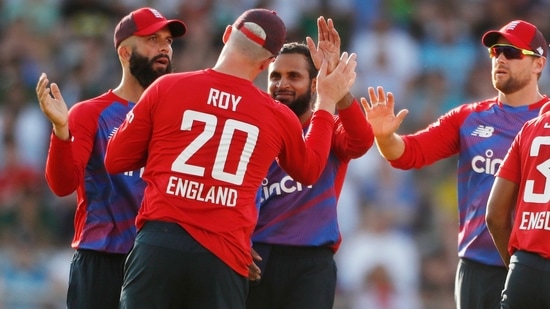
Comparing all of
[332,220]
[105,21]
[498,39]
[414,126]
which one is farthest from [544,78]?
[332,220]

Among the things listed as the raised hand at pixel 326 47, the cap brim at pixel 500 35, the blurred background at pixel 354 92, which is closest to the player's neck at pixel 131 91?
the raised hand at pixel 326 47

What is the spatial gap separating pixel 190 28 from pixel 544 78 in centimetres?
459

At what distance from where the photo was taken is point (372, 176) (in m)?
14.1

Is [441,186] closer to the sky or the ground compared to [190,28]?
closer to the ground

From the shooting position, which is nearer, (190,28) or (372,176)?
(372,176)

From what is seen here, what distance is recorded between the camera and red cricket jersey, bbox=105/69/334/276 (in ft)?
22.0

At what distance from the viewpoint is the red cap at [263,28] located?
6.92m

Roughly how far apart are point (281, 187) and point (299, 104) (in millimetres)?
581

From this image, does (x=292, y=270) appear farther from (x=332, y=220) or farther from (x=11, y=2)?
(x=11, y=2)

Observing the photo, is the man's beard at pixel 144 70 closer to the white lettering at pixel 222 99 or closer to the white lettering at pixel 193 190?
the white lettering at pixel 222 99

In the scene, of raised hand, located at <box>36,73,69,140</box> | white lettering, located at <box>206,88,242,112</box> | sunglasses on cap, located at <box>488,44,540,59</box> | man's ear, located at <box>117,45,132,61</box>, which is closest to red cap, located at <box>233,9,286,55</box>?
white lettering, located at <box>206,88,242,112</box>

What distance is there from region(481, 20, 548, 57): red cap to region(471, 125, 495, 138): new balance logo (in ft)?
1.96

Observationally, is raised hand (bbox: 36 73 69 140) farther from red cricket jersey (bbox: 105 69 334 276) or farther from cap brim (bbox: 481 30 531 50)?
cap brim (bbox: 481 30 531 50)

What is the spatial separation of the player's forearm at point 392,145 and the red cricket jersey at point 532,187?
1.21 metres
